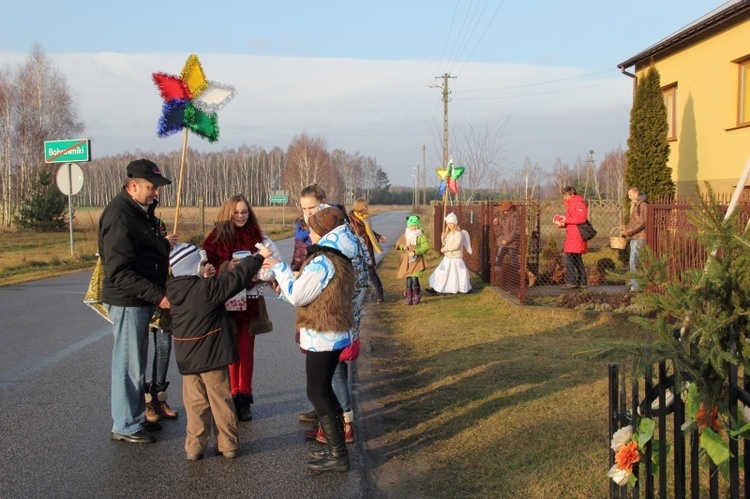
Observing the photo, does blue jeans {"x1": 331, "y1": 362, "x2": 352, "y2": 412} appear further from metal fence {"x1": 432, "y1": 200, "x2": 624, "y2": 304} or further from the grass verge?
metal fence {"x1": 432, "y1": 200, "x2": 624, "y2": 304}

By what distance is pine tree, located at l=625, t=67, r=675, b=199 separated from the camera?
17672 millimetres

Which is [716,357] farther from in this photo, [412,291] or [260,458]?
[412,291]

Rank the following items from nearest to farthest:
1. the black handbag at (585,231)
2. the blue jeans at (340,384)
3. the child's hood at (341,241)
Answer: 1. the child's hood at (341,241)
2. the blue jeans at (340,384)
3. the black handbag at (585,231)

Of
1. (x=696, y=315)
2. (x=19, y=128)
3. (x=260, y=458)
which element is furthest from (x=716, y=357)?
(x=19, y=128)

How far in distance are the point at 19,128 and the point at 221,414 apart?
53807 millimetres

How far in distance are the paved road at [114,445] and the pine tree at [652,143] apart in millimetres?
11868

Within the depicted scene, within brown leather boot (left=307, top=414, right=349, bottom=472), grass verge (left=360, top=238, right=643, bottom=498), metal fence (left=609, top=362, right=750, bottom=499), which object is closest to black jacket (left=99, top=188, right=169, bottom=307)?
brown leather boot (left=307, top=414, right=349, bottom=472)

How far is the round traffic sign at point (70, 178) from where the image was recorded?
67.7 feet

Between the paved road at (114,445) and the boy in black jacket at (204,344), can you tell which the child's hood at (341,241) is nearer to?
the boy in black jacket at (204,344)

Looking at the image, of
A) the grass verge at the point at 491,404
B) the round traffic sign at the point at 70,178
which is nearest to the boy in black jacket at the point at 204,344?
the grass verge at the point at 491,404

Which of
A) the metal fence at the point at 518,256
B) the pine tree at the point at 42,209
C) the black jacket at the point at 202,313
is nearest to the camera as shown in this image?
the black jacket at the point at 202,313

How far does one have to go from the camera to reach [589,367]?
297 inches

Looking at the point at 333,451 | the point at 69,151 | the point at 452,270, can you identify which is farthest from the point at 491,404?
the point at 69,151

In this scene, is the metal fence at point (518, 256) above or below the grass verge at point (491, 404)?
above
